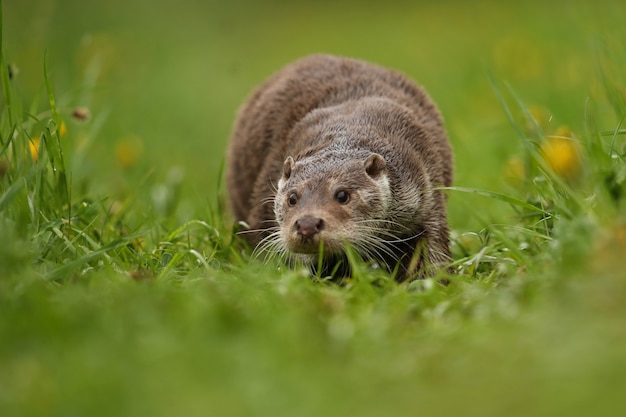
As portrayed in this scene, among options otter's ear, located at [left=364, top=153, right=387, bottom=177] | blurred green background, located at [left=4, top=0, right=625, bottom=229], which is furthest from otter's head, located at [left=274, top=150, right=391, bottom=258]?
blurred green background, located at [left=4, top=0, right=625, bottom=229]

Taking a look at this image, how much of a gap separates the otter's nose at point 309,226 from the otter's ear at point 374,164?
539mm

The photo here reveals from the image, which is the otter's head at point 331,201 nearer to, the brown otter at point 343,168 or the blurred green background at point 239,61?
the brown otter at point 343,168

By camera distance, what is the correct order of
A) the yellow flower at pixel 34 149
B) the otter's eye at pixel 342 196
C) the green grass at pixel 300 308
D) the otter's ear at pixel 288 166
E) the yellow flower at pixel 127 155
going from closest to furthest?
the green grass at pixel 300 308 → the yellow flower at pixel 34 149 → the otter's eye at pixel 342 196 → the otter's ear at pixel 288 166 → the yellow flower at pixel 127 155

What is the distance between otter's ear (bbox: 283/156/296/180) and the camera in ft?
17.5

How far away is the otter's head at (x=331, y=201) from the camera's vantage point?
4.73 m

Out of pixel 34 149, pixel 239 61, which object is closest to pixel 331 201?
pixel 34 149

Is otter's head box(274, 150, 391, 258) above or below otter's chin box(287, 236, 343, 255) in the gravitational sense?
above

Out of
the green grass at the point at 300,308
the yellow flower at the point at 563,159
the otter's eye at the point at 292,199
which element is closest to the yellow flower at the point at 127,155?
the green grass at the point at 300,308

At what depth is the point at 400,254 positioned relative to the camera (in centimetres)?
536

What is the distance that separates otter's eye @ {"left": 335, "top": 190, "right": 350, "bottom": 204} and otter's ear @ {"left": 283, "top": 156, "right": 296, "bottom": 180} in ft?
1.45

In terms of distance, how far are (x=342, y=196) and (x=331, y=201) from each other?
0.28 ft

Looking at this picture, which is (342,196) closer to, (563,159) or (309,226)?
(309,226)

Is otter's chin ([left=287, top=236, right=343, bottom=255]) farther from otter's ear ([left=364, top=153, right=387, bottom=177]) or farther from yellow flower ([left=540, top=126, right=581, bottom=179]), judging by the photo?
yellow flower ([left=540, top=126, right=581, bottom=179])

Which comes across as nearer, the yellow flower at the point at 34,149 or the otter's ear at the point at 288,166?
the yellow flower at the point at 34,149
